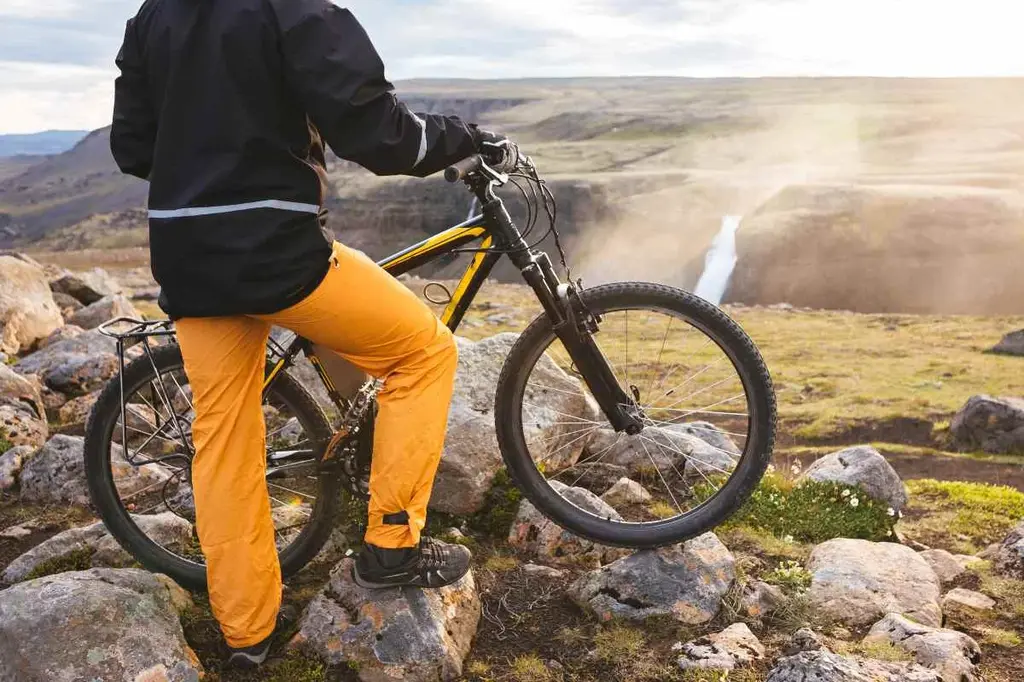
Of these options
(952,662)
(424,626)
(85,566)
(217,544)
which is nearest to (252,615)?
(217,544)

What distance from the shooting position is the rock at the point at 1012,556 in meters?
5.51

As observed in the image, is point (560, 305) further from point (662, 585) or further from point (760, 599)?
Answer: point (760, 599)

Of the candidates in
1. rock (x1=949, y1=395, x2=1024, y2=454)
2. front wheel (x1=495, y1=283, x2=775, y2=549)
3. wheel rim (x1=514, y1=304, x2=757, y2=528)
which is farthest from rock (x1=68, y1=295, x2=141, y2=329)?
rock (x1=949, y1=395, x2=1024, y2=454)

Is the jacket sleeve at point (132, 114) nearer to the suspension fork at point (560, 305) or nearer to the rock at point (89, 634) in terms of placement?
the suspension fork at point (560, 305)

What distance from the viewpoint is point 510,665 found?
4191 mm

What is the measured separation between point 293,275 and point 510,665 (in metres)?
2.18

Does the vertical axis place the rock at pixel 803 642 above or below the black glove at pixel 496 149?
below

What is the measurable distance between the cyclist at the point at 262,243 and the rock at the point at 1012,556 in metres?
3.81

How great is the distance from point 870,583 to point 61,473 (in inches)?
223

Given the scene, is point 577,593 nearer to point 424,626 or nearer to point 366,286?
point 424,626

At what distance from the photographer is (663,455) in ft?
21.3

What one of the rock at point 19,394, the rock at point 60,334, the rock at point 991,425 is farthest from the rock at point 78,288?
the rock at point 991,425

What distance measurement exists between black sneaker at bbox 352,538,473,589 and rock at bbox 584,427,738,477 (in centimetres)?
226

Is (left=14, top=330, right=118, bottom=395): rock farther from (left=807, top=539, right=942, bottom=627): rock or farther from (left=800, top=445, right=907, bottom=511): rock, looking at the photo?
(left=807, top=539, right=942, bottom=627): rock
